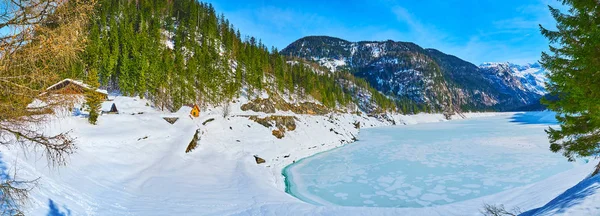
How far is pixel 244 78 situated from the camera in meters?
78.4

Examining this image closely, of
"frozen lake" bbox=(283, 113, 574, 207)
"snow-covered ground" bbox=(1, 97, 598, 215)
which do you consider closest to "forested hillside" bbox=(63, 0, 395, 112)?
"snow-covered ground" bbox=(1, 97, 598, 215)

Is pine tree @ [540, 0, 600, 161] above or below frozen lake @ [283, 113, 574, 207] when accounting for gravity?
above

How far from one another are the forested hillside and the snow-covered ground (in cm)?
916

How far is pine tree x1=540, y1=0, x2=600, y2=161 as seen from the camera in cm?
784

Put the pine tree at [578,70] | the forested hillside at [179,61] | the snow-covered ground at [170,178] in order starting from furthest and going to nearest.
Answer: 1. the forested hillside at [179,61]
2. the snow-covered ground at [170,178]
3. the pine tree at [578,70]

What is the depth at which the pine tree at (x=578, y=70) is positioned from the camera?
7840mm

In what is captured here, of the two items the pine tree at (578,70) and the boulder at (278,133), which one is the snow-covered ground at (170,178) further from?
the boulder at (278,133)

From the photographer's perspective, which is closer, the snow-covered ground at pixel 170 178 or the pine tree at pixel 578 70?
the pine tree at pixel 578 70

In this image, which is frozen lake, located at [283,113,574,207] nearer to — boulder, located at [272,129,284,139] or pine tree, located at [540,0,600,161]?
boulder, located at [272,129,284,139]

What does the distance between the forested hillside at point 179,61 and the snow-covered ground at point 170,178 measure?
9159 millimetres

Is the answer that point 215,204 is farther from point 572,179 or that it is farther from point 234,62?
point 234,62

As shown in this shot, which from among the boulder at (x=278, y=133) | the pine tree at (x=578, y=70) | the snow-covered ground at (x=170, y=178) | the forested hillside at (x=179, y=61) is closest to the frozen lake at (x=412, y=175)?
the snow-covered ground at (x=170, y=178)

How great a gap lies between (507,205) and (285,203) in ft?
38.3

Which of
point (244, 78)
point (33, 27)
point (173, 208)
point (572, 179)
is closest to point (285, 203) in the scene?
point (173, 208)
